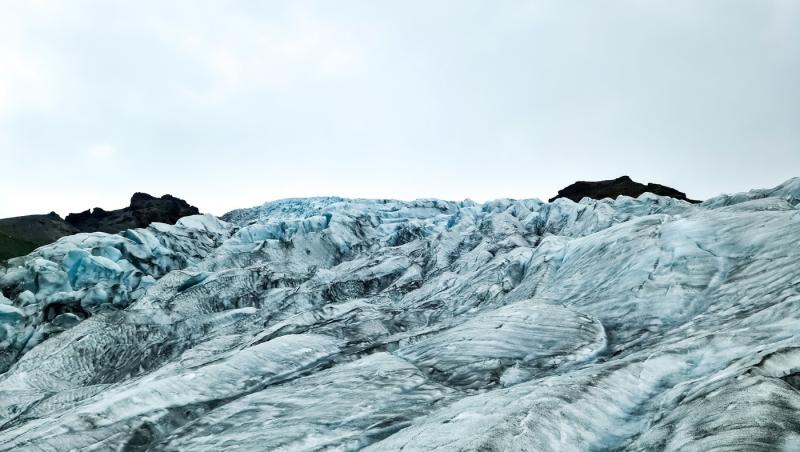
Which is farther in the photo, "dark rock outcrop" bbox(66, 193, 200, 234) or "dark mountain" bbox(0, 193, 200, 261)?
"dark mountain" bbox(0, 193, 200, 261)

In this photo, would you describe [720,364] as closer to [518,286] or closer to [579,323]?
[579,323]

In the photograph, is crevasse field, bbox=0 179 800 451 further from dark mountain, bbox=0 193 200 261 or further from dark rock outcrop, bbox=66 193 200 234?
dark mountain, bbox=0 193 200 261

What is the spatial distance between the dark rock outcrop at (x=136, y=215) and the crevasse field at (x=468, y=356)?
4458 cm

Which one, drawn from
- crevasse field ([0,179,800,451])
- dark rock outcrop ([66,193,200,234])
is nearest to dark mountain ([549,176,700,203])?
crevasse field ([0,179,800,451])

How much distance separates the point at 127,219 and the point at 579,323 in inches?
2941

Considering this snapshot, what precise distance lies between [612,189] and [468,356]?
67.1 meters

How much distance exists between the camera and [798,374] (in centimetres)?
535

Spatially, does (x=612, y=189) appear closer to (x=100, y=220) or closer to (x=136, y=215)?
(x=136, y=215)

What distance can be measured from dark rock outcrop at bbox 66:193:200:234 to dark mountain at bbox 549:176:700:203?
5525 centimetres

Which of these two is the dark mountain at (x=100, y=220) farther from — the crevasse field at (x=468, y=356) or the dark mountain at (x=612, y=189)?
the dark mountain at (x=612, y=189)

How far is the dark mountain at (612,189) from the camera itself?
62.9 meters

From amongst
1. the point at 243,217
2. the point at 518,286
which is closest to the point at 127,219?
the point at 243,217

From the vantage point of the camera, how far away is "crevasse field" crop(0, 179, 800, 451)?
5.96 metres

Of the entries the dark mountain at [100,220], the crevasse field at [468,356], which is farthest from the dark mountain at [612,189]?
the dark mountain at [100,220]
